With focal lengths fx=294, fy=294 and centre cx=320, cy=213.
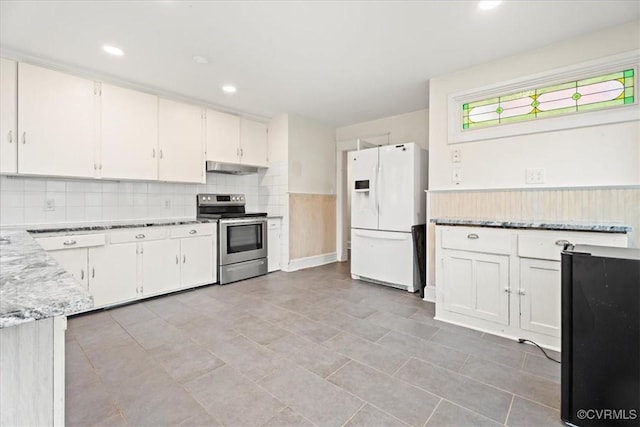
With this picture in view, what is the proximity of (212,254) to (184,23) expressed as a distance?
2.60 m

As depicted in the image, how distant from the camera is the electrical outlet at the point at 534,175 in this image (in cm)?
262

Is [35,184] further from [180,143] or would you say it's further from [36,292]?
[36,292]

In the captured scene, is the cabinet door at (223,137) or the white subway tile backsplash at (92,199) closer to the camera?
the white subway tile backsplash at (92,199)

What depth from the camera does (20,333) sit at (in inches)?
26.3

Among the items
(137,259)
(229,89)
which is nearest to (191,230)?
(137,259)

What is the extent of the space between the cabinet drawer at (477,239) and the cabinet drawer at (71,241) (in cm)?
334

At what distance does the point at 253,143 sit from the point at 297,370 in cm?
353

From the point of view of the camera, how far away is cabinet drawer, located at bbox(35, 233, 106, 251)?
263 centimetres

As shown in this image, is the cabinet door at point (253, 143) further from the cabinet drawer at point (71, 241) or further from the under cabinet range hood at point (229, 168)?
the cabinet drawer at point (71, 241)

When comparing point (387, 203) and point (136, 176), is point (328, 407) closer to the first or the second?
point (387, 203)

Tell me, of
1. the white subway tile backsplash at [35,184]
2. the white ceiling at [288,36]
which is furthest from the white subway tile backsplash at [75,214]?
the white ceiling at [288,36]

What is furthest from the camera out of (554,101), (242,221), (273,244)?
(273,244)

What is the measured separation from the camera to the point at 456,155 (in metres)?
3.09

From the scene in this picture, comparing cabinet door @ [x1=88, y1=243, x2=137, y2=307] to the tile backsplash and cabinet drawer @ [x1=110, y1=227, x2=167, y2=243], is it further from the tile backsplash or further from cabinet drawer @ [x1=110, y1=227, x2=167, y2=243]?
the tile backsplash
